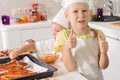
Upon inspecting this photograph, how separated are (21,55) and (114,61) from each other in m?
1.29

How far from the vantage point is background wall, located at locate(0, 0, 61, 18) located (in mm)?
3094

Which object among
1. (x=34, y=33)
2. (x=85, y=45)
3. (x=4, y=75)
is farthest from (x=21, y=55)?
(x=34, y=33)

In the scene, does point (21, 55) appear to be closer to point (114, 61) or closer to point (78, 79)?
point (78, 79)

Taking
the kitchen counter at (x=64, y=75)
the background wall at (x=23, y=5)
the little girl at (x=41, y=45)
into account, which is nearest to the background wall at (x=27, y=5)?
the background wall at (x=23, y=5)

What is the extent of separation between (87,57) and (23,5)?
1.93 metres

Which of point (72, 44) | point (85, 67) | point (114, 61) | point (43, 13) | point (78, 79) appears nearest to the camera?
point (78, 79)

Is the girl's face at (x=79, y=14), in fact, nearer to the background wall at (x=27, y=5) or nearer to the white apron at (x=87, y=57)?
the white apron at (x=87, y=57)

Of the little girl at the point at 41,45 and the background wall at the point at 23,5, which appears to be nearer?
the little girl at the point at 41,45

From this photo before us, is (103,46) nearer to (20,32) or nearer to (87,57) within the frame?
(87,57)

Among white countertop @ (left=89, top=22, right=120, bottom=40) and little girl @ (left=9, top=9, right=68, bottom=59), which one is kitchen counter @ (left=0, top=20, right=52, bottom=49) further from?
little girl @ (left=9, top=9, right=68, bottom=59)

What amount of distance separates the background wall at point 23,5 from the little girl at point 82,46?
1795 millimetres

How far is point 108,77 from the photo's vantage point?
104 inches

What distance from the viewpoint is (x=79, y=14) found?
1.35 meters

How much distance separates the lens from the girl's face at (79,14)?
1.34 metres
